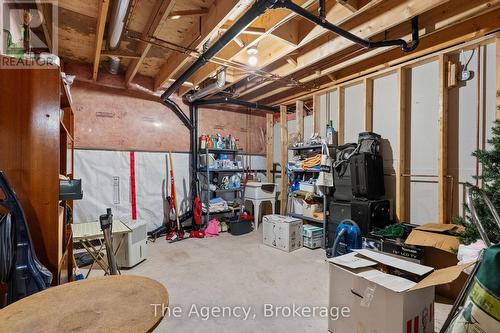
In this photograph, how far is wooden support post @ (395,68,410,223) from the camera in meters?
3.33

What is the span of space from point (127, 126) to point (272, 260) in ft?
10.3

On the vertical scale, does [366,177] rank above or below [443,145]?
below

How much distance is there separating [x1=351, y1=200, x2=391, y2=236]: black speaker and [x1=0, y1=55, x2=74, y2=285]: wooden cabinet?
305 centimetres

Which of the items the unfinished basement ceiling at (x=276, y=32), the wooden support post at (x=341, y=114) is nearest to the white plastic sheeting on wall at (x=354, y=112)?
the wooden support post at (x=341, y=114)

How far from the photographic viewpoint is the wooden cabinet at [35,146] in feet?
4.54

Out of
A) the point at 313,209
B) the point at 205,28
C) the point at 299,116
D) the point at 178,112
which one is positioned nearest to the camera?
the point at 205,28

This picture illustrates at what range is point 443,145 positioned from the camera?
2924 mm

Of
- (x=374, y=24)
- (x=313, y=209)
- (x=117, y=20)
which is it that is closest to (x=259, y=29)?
(x=374, y=24)

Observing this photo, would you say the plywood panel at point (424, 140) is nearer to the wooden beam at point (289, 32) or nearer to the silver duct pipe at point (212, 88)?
the wooden beam at point (289, 32)

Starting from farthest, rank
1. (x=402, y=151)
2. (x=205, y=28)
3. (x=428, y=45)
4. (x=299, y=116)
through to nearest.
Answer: (x=299, y=116)
(x=402, y=151)
(x=428, y=45)
(x=205, y=28)

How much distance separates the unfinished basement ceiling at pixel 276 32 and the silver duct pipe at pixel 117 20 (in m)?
0.09

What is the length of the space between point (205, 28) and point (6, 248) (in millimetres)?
2338

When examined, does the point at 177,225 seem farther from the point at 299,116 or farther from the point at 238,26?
the point at 238,26

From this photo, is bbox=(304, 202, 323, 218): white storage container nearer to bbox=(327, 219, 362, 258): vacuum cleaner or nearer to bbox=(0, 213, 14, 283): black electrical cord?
bbox=(327, 219, 362, 258): vacuum cleaner
